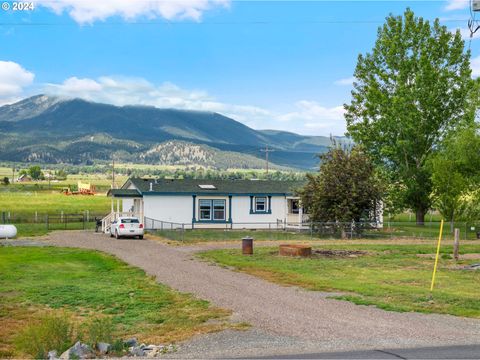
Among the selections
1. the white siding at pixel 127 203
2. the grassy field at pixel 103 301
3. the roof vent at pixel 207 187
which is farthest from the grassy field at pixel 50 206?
the grassy field at pixel 103 301

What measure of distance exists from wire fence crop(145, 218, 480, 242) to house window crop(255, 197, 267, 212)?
1324 mm

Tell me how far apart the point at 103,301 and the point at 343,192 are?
31.5 metres

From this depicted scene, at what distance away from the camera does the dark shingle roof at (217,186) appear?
52.0 meters

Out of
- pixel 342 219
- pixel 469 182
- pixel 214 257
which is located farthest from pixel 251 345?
pixel 469 182

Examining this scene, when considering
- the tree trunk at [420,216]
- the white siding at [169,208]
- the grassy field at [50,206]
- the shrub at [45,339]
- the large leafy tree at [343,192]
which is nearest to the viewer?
the shrub at [45,339]

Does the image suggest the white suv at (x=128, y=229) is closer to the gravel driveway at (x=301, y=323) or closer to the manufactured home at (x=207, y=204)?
the manufactured home at (x=207, y=204)

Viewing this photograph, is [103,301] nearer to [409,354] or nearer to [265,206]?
[409,354]

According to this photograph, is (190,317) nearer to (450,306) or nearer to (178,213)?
(450,306)

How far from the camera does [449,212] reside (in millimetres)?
50344

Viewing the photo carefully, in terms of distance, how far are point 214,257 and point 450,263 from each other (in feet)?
37.3

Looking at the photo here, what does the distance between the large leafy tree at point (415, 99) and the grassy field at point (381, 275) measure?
79.2ft

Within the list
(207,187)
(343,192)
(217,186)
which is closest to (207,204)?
(207,187)

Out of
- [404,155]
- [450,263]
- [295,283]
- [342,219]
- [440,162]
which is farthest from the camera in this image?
[404,155]

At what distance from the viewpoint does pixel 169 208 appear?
51.5 m
